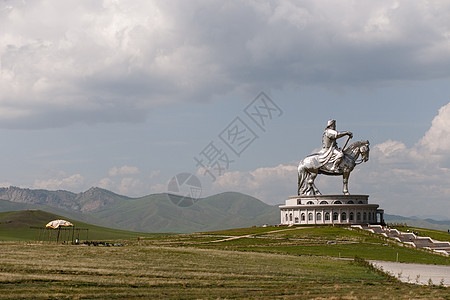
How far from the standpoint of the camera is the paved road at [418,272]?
3894 centimetres

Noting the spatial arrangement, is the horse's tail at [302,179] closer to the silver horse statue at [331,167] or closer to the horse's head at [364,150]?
the silver horse statue at [331,167]

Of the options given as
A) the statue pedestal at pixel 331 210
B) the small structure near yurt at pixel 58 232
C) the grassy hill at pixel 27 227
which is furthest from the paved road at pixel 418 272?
the grassy hill at pixel 27 227

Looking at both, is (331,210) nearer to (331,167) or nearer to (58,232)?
(331,167)

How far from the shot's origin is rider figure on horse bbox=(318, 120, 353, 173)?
105750 mm

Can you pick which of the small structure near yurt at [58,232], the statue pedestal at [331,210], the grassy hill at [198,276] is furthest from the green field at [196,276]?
the statue pedestal at [331,210]

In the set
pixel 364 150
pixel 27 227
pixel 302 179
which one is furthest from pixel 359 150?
pixel 27 227

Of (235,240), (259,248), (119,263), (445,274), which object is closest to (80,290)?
(119,263)

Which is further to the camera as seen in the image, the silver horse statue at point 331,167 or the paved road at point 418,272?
the silver horse statue at point 331,167

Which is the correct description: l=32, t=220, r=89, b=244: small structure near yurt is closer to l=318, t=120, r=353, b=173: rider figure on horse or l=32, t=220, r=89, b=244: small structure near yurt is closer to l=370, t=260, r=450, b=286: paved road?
l=370, t=260, r=450, b=286: paved road

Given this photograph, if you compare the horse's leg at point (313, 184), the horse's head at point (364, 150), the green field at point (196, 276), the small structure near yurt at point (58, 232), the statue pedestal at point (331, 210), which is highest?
the horse's head at point (364, 150)

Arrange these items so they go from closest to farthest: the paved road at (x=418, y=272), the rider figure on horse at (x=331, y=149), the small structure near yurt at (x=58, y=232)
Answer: the paved road at (x=418, y=272) → the small structure near yurt at (x=58, y=232) → the rider figure on horse at (x=331, y=149)

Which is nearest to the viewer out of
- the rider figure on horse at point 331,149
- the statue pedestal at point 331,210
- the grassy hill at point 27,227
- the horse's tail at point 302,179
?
the statue pedestal at point 331,210

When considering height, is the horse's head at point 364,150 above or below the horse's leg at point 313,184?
above

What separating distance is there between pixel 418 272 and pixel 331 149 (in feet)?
206
